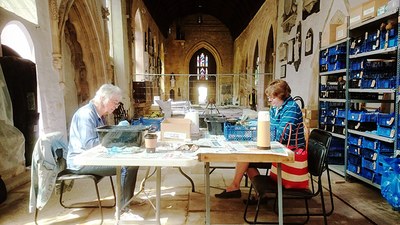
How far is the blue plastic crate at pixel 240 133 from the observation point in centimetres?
236

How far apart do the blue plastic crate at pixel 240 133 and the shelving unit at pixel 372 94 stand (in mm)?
1608

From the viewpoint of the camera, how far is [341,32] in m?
3.97

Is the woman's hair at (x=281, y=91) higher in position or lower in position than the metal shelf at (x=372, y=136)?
higher

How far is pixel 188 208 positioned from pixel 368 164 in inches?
88.5

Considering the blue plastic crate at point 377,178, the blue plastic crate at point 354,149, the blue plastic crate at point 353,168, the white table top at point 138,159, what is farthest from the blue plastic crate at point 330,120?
the white table top at point 138,159

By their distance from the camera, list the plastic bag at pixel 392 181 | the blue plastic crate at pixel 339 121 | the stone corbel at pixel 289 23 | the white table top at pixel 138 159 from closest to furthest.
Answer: the white table top at pixel 138 159, the plastic bag at pixel 392 181, the blue plastic crate at pixel 339 121, the stone corbel at pixel 289 23

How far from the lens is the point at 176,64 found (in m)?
19.5

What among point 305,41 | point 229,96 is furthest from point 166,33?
point 305,41

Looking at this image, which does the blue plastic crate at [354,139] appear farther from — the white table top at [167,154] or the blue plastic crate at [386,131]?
the white table top at [167,154]

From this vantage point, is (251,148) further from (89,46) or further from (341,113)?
(89,46)

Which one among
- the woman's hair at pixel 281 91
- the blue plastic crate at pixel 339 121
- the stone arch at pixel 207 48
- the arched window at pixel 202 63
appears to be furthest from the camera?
the arched window at pixel 202 63

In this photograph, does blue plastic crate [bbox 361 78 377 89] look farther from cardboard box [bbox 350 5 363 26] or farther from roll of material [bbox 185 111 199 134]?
roll of material [bbox 185 111 199 134]

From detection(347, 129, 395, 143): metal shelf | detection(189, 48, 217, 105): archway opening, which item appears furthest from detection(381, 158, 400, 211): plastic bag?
detection(189, 48, 217, 105): archway opening

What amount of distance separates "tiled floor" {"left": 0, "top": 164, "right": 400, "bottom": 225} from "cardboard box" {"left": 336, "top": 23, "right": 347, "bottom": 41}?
6.65 ft
